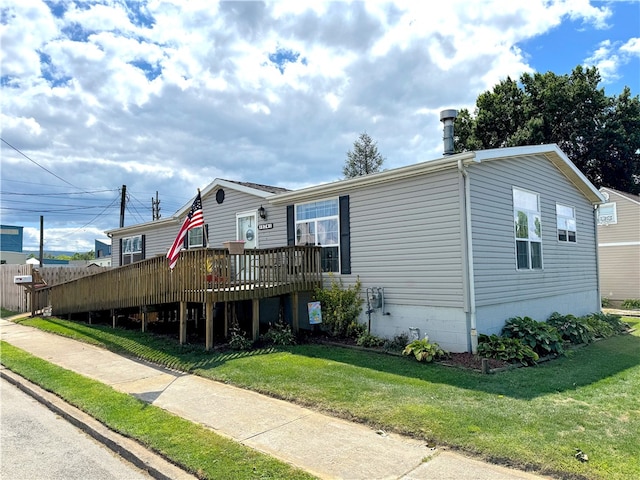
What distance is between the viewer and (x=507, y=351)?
7484 mm

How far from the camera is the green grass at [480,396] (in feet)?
12.5

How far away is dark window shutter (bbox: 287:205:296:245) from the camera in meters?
11.2

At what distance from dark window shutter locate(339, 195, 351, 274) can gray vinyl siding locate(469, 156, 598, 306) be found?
9.66 ft

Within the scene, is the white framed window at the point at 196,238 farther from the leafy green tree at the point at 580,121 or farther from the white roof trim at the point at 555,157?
the leafy green tree at the point at 580,121

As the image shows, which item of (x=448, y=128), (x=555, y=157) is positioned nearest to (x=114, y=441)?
(x=448, y=128)

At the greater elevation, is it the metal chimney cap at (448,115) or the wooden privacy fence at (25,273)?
the metal chimney cap at (448,115)

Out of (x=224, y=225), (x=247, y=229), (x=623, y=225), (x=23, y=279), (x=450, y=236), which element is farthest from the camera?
(x=623, y=225)

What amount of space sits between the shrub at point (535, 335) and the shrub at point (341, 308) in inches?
124

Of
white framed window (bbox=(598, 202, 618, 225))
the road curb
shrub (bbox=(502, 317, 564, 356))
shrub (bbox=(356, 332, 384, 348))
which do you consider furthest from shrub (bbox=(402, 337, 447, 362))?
white framed window (bbox=(598, 202, 618, 225))

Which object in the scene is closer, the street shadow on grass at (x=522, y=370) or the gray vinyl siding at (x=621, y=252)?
the street shadow on grass at (x=522, y=370)

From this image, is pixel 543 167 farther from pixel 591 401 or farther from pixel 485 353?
pixel 591 401

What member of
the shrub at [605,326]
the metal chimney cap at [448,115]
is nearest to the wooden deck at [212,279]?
the metal chimney cap at [448,115]

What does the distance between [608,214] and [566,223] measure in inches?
373

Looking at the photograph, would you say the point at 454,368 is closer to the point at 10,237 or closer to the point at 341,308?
the point at 341,308
